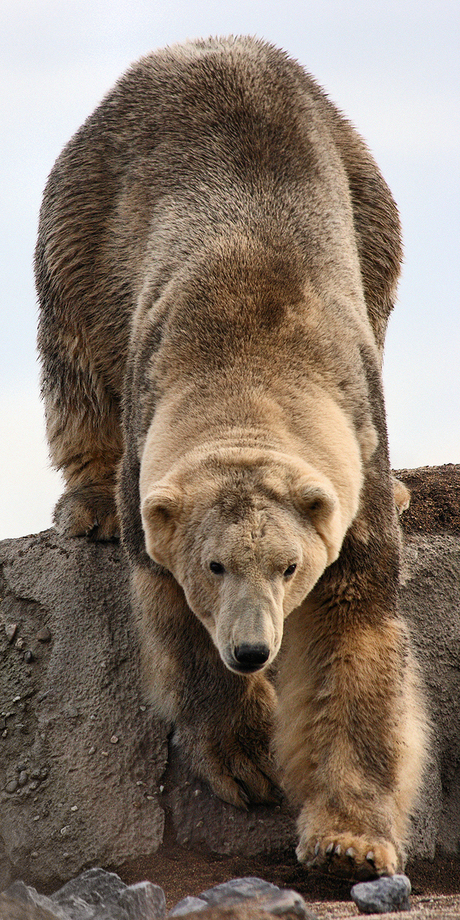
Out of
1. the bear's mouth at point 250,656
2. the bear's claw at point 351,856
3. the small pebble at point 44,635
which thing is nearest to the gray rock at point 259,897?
the bear's claw at point 351,856

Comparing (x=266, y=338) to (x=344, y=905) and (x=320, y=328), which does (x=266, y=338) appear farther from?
(x=344, y=905)

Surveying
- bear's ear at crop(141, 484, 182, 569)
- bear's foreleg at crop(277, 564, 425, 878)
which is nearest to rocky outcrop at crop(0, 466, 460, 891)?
bear's foreleg at crop(277, 564, 425, 878)

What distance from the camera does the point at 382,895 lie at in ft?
13.9

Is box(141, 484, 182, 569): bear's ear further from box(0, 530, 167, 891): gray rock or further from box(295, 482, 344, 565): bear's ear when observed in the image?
box(0, 530, 167, 891): gray rock

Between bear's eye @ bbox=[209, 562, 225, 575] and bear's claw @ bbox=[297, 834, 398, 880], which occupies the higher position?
bear's eye @ bbox=[209, 562, 225, 575]

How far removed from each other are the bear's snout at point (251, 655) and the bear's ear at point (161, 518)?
2.22 feet

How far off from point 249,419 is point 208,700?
185cm

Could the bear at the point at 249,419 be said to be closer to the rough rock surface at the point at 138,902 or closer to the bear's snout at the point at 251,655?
the bear's snout at the point at 251,655

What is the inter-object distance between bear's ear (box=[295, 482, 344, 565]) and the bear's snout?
2.12 ft

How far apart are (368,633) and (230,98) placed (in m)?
3.47

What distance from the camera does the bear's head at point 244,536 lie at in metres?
3.83

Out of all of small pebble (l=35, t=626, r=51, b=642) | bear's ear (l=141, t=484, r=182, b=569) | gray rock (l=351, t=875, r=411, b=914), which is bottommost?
gray rock (l=351, t=875, r=411, b=914)

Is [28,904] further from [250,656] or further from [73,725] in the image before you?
[73,725]

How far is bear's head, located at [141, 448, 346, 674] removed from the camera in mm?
3830
